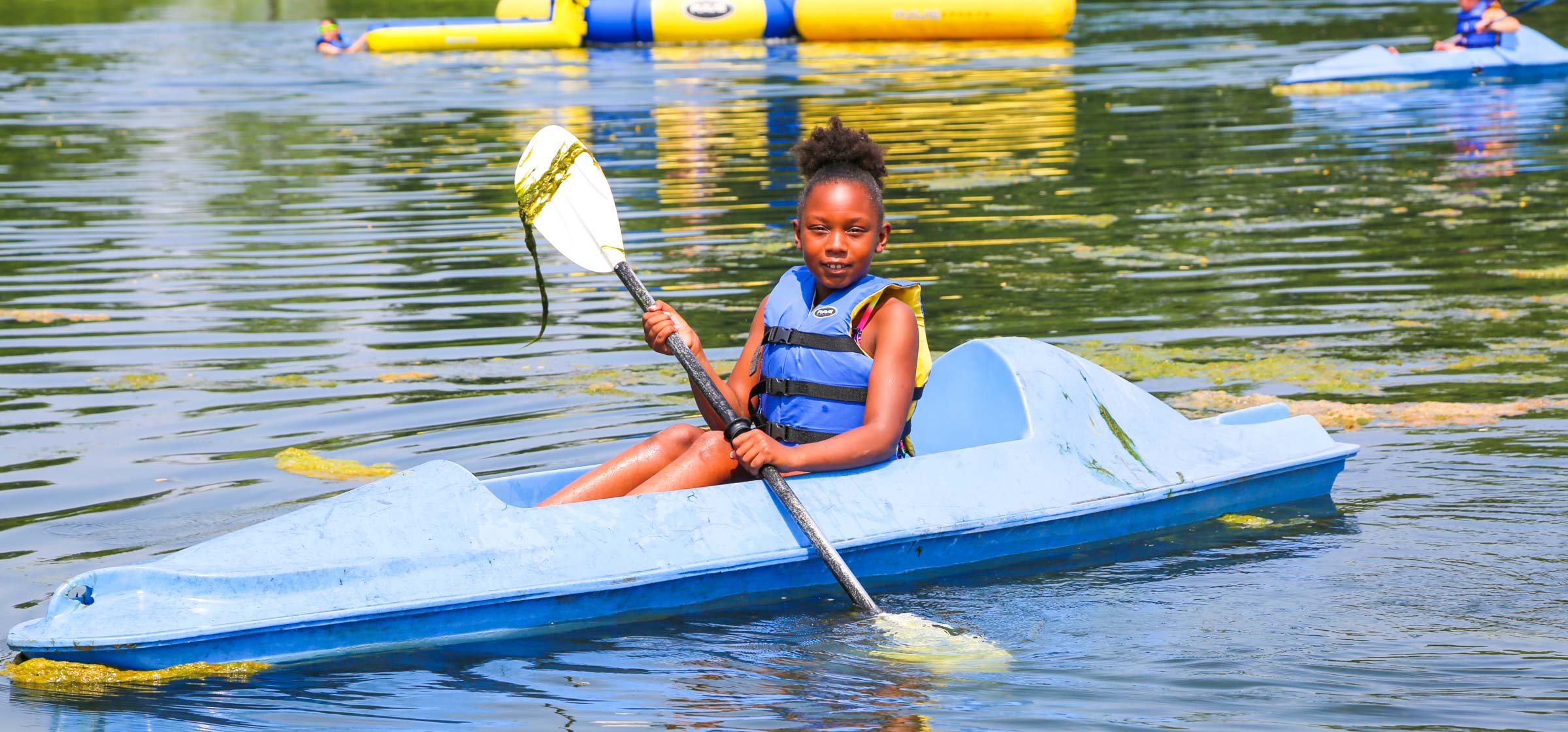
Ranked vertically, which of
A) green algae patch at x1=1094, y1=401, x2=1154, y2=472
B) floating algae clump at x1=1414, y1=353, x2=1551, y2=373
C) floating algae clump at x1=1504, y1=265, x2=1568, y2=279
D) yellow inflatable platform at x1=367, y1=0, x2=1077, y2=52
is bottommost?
floating algae clump at x1=1414, y1=353, x2=1551, y2=373

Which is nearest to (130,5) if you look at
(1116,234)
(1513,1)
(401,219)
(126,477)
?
(1513,1)

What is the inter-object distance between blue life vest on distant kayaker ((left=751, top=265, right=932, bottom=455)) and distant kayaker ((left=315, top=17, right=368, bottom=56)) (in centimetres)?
2416

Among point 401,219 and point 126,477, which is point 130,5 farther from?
point 126,477

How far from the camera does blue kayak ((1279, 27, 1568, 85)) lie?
18.5 metres

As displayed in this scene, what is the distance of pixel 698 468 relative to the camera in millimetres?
4535

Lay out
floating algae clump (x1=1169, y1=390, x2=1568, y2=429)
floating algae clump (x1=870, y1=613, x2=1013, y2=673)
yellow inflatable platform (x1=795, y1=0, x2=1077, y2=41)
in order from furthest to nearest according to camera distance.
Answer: yellow inflatable platform (x1=795, y1=0, x2=1077, y2=41) < floating algae clump (x1=1169, y1=390, x2=1568, y2=429) < floating algae clump (x1=870, y1=613, x2=1013, y2=673)

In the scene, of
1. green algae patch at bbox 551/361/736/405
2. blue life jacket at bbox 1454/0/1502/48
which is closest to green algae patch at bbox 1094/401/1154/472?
green algae patch at bbox 551/361/736/405

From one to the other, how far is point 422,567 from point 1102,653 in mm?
1568

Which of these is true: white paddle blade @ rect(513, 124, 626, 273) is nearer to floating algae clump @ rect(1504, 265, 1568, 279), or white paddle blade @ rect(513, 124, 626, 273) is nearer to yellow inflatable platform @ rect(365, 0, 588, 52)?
floating algae clump @ rect(1504, 265, 1568, 279)

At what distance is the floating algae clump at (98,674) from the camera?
3748 millimetres

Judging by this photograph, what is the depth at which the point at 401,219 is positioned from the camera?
465 inches

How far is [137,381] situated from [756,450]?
370 cm

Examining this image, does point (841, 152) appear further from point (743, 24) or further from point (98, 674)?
point (743, 24)

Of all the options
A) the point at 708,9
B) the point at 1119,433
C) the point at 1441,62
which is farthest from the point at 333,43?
the point at 1119,433
